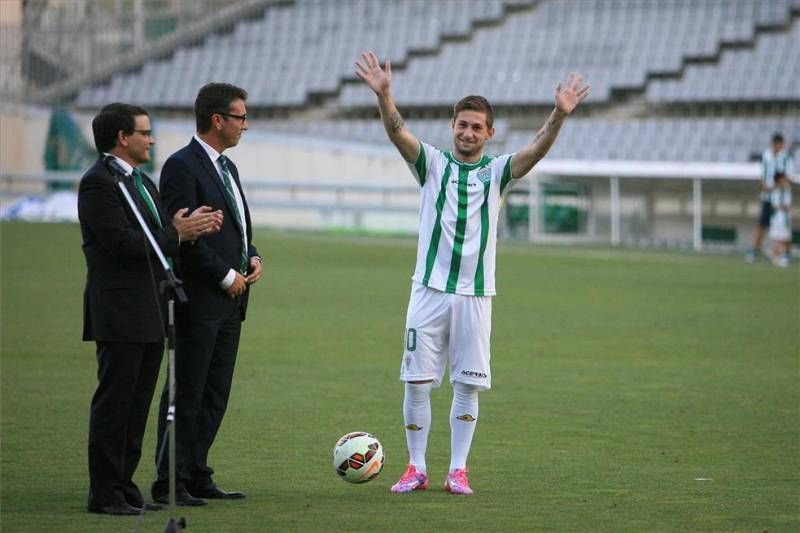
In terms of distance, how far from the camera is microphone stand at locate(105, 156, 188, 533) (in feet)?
19.2

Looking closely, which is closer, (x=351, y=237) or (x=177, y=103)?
(x=351, y=237)

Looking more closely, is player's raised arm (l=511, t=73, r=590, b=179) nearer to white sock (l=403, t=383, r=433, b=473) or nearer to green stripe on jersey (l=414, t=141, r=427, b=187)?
green stripe on jersey (l=414, t=141, r=427, b=187)

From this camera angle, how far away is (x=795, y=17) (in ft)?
110

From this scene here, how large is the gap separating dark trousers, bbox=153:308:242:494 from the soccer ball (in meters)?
0.66

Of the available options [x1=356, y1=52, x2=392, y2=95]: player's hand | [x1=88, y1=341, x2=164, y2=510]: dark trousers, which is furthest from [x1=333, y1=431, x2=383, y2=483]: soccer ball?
[x1=356, y1=52, x2=392, y2=95]: player's hand

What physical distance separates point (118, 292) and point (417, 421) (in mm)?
1769

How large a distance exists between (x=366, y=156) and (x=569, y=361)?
69.8 ft

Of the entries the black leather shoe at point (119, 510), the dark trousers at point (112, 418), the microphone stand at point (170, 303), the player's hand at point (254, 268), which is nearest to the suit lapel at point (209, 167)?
the player's hand at point (254, 268)

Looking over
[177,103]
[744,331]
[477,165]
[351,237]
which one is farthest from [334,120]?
[477,165]

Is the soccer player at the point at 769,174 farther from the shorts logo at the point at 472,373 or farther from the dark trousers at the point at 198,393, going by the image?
the dark trousers at the point at 198,393

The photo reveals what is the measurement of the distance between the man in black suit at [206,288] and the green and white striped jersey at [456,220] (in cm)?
94

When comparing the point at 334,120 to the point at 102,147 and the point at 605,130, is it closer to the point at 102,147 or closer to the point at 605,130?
the point at 605,130

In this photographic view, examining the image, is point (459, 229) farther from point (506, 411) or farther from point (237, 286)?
point (506, 411)

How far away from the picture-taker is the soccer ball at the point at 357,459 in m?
7.41
